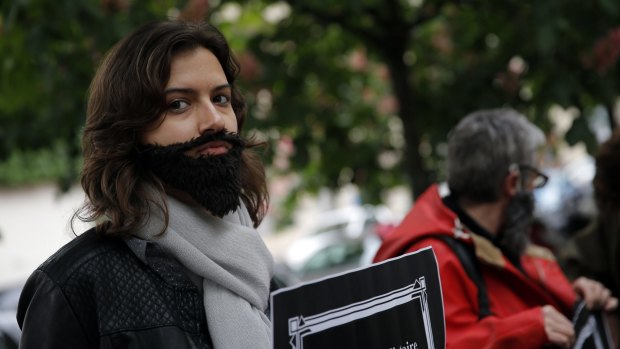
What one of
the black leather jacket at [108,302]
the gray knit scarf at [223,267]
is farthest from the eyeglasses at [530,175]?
the black leather jacket at [108,302]

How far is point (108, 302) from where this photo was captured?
1.80 meters

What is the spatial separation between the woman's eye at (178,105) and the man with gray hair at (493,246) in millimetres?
1088

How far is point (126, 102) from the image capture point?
6.40ft

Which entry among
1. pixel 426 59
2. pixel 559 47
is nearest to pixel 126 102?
pixel 559 47

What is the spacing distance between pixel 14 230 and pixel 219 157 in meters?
23.0

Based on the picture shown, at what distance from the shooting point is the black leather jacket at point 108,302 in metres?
1.77

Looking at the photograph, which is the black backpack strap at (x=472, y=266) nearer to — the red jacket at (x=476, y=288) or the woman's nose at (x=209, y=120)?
the red jacket at (x=476, y=288)

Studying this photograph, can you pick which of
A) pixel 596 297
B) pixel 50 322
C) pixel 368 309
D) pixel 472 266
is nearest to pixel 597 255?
pixel 596 297

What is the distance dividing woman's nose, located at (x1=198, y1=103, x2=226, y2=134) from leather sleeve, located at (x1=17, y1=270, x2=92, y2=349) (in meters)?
0.46

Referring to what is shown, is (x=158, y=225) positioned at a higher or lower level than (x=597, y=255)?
lower

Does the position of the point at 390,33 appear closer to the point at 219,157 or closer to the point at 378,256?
the point at 378,256

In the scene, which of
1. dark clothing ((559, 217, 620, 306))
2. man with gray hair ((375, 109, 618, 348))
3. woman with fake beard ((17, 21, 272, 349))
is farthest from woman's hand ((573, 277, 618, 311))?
woman with fake beard ((17, 21, 272, 349))

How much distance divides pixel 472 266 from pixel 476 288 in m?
0.07

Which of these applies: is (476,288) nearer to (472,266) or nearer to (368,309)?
(472,266)
